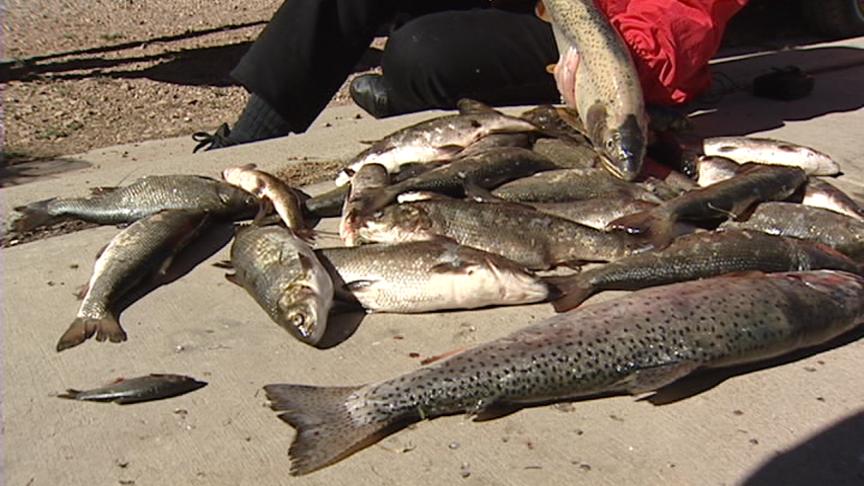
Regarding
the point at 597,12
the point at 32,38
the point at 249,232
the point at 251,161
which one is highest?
the point at 597,12

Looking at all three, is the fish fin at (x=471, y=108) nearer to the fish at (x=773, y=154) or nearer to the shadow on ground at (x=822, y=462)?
the fish at (x=773, y=154)

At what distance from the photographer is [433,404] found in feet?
8.75

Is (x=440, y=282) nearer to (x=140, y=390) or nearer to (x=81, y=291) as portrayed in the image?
(x=140, y=390)

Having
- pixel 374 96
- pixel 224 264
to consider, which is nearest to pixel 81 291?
pixel 224 264

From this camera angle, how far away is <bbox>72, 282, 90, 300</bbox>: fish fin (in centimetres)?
354

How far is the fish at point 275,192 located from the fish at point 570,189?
30.6 inches

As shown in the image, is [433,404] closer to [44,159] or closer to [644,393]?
[644,393]

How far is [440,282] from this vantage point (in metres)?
3.27

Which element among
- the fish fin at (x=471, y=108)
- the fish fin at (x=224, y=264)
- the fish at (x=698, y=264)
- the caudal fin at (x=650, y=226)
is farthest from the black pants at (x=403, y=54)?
the fish at (x=698, y=264)

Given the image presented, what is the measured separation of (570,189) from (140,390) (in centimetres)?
187

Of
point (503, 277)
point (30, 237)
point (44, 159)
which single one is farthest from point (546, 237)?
point (44, 159)

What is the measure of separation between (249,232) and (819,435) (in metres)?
2.03

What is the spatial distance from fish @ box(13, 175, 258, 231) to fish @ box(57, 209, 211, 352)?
0.09m

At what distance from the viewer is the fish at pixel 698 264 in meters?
3.31
